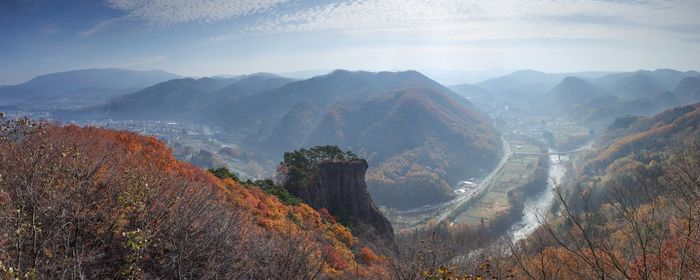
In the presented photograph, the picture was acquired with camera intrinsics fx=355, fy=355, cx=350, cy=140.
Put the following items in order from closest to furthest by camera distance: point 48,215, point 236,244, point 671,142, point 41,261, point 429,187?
point 41,261, point 48,215, point 236,244, point 671,142, point 429,187

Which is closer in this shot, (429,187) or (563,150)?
(429,187)

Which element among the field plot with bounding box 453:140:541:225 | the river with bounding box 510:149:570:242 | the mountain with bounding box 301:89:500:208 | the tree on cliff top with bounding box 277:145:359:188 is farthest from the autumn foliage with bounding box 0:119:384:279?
the mountain with bounding box 301:89:500:208

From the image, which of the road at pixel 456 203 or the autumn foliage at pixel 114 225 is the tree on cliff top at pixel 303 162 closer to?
the autumn foliage at pixel 114 225

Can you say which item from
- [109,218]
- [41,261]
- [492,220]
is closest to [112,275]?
[109,218]

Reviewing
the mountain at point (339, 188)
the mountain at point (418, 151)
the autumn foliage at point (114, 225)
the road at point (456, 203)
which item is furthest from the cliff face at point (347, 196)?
the mountain at point (418, 151)

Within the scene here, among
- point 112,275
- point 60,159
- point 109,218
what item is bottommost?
point 112,275

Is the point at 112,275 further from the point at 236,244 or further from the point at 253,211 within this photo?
the point at 253,211

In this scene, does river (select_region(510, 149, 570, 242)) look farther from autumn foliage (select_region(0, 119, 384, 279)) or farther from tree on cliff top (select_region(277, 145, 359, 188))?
autumn foliage (select_region(0, 119, 384, 279))
